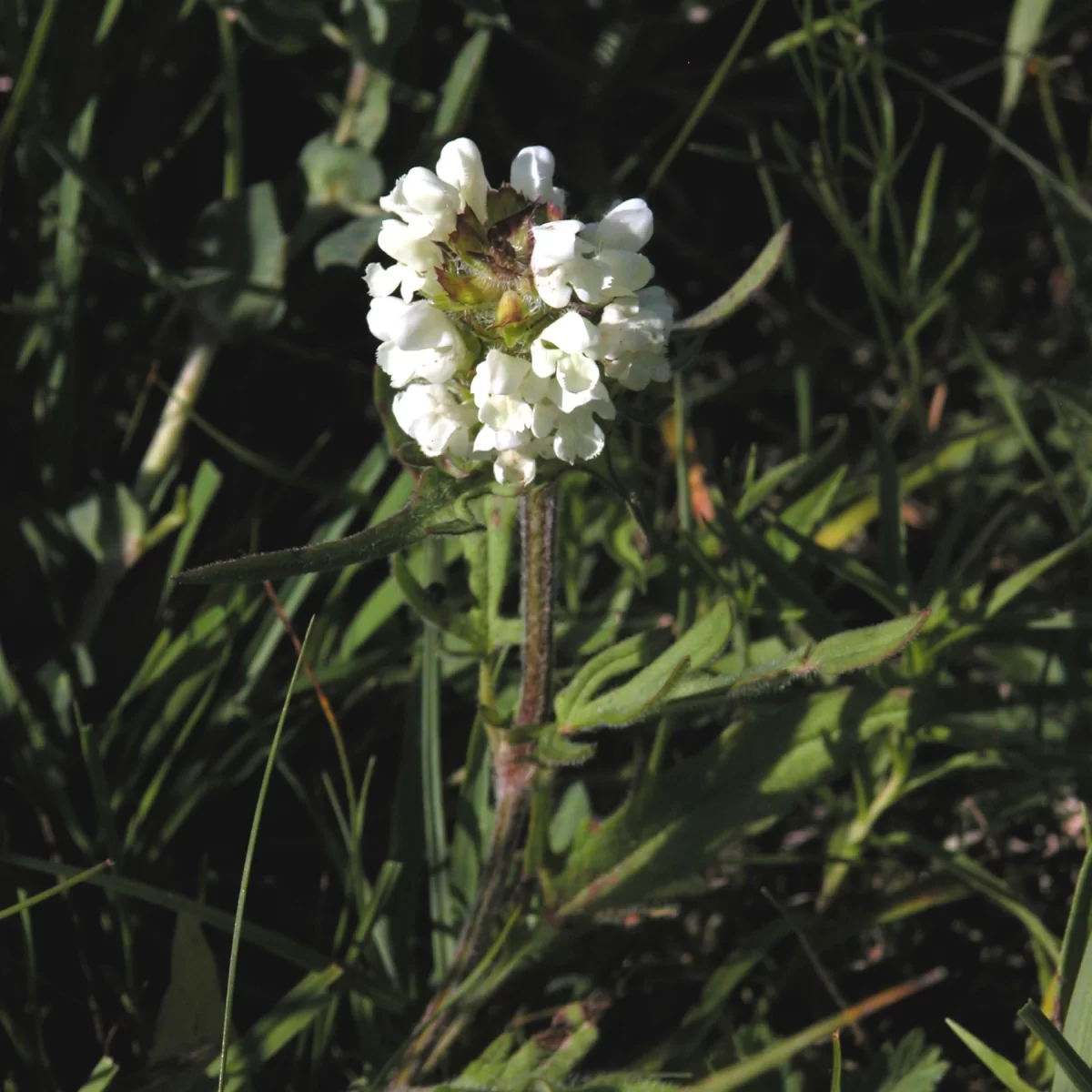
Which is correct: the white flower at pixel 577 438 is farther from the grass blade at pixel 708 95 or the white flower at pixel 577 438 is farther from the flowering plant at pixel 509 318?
the grass blade at pixel 708 95

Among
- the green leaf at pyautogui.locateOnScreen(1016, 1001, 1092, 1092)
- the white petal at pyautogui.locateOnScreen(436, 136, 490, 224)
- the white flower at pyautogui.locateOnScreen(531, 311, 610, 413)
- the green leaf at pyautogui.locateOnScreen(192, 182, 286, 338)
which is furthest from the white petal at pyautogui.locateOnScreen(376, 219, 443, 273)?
the green leaf at pyautogui.locateOnScreen(1016, 1001, 1092, 1092)

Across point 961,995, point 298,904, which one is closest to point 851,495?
point 961,995

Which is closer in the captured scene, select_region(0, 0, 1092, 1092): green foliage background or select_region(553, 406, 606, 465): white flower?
select_region(553, 406, 606, 465): white flower

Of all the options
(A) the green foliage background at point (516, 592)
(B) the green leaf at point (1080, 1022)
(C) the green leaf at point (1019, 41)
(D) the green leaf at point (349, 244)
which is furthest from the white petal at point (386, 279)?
(C) the green leaf at point (1019, 41)

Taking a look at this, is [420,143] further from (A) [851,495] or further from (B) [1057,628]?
(B) [1057,628]

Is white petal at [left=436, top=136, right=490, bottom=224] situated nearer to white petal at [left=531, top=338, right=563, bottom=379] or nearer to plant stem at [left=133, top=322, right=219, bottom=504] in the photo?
white petal at [left=531, top=338, right=563, bottom=379]
